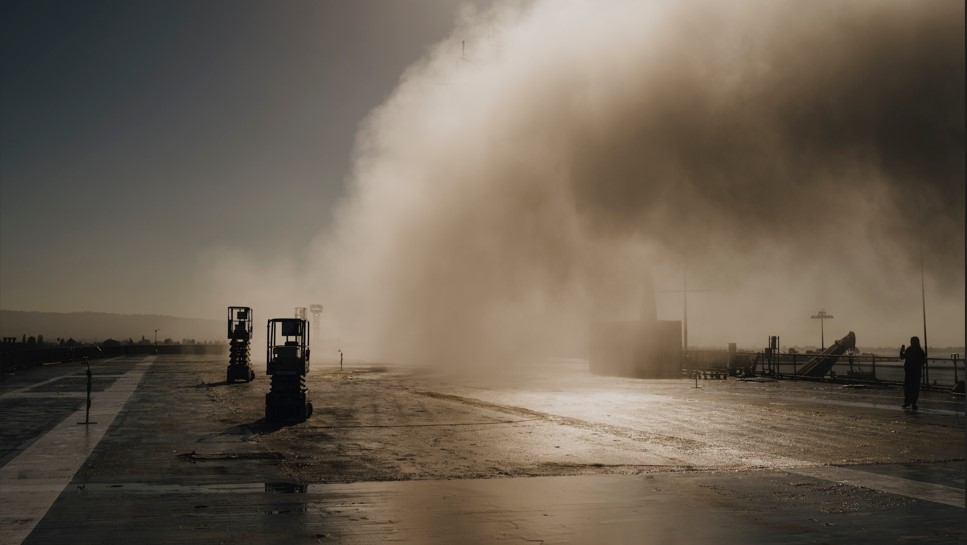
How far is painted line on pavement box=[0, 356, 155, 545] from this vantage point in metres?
7.59

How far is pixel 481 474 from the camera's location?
1069 centimetres

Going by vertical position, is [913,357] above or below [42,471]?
above

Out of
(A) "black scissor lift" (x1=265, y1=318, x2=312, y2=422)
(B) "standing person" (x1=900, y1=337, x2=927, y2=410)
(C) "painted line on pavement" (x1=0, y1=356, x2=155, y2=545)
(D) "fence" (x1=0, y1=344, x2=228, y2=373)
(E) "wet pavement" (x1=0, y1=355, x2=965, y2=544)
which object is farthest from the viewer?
(D) "fence" (x1=0, y1=344, x2=228, y2=373)

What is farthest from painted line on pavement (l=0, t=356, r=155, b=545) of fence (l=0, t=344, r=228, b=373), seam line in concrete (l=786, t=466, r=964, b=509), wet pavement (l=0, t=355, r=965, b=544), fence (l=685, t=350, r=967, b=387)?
fence (l=685, t=350, r=967, b=387)

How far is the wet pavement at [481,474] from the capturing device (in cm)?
740

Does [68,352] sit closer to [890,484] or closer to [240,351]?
[240,351]

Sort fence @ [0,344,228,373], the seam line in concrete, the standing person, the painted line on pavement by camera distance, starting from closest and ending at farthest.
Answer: the painted line on pavement
the seam line in concrete
the standing person
fence @ [0,344,228,373]

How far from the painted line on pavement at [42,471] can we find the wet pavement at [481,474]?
1.5 inches

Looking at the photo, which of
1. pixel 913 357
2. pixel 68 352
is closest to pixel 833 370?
pixel 913 357

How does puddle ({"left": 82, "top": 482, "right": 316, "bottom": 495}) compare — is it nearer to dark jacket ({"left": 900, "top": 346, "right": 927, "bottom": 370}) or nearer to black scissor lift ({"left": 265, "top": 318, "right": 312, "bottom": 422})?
black scissor lift ({"left": 265, "top": 318, "right": 312, "bottom": 422})

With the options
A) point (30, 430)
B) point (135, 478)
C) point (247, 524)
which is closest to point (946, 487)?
point (247, 524)

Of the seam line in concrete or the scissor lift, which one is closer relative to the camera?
the seam line in concrete

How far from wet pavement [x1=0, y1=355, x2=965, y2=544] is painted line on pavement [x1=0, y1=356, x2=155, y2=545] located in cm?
4

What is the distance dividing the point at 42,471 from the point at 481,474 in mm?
6019
